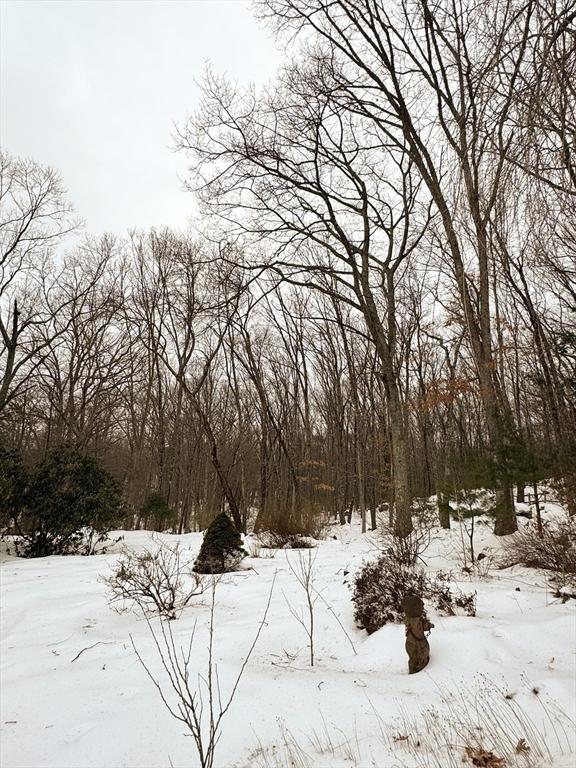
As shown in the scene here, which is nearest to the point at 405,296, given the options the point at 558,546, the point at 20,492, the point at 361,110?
the point at 361,110

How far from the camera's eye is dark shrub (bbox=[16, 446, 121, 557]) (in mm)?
8477

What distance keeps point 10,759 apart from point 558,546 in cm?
563

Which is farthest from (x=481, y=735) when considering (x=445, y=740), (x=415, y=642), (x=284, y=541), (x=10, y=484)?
(x=10, y=484)

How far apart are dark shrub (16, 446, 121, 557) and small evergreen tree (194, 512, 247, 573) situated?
131 inches

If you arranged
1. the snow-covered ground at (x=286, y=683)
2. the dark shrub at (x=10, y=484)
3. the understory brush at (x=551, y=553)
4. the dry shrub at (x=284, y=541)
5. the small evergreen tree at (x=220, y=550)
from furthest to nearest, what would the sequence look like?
the dry shrub at (x=284, y=541) < the dark shrub at (x=10, y=484) < the small evergreen tree at (x=220, y=550) < the understory brush at (x=551, y=553) < the snow-covered ground at (x=286, y=683)

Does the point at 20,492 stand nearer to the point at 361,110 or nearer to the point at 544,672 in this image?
the point at 544,672

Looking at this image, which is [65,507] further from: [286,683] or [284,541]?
[286,683]

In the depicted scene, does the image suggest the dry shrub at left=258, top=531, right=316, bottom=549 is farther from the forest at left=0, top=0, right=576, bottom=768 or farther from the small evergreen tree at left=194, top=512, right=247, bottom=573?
the small evergreen tree at left=194, top=512, right=247, bottom=573

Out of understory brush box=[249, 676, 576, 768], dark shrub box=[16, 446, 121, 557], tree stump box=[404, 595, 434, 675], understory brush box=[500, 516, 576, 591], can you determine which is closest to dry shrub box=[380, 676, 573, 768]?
understory brush box=[249, 676, 576, 768]

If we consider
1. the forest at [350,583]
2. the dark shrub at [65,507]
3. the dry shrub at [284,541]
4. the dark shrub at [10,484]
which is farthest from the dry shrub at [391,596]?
the dark shrub at [10,484]

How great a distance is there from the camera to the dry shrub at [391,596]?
13.6ft

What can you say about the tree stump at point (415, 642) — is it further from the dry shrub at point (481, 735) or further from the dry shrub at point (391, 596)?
the dry shrub at point (391, 596)

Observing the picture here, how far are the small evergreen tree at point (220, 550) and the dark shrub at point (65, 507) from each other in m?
3.34

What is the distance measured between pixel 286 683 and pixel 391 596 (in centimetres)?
173
